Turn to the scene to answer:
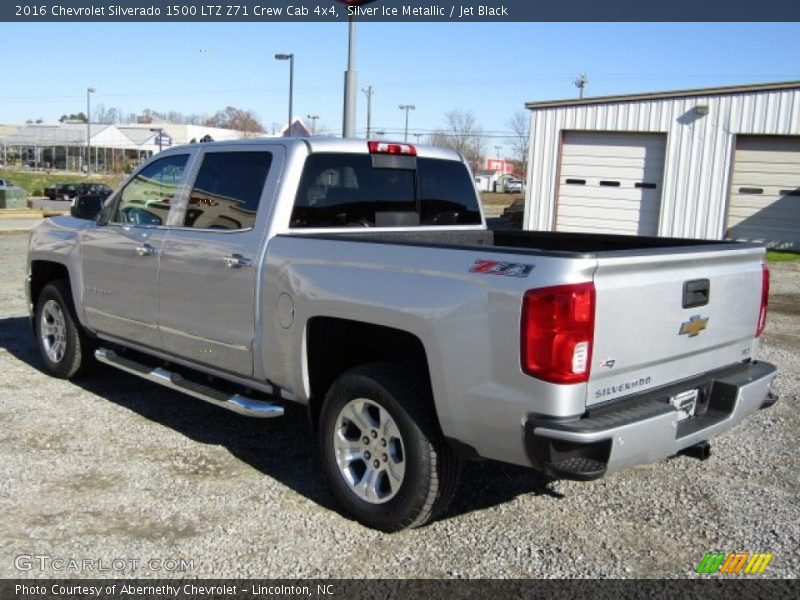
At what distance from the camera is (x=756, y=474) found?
15.9 ft

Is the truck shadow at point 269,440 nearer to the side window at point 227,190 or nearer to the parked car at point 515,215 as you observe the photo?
the side window at point 227,190

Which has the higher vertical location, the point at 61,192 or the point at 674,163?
the point at 674,163

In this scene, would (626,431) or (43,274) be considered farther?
(43,274)

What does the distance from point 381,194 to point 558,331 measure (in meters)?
2.24

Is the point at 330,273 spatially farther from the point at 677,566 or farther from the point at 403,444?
the point at 677,566

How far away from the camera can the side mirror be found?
6215 millimetres

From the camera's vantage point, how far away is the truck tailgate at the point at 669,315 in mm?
3365

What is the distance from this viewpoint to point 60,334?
21.9 feet

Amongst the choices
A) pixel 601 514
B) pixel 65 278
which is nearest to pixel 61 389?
pixel 65 278

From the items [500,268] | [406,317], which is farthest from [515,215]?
[500,268]

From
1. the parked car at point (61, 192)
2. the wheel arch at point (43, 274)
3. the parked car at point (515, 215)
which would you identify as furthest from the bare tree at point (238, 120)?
the wheel arch at point (43, 274)

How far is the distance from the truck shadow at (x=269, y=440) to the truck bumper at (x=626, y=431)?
104 cm

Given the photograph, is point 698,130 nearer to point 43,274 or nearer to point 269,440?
point 43,274

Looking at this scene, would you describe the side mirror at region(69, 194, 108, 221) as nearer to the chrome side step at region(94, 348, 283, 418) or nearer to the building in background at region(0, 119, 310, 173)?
the chrome side step at region(94, 348, 283, 418)
